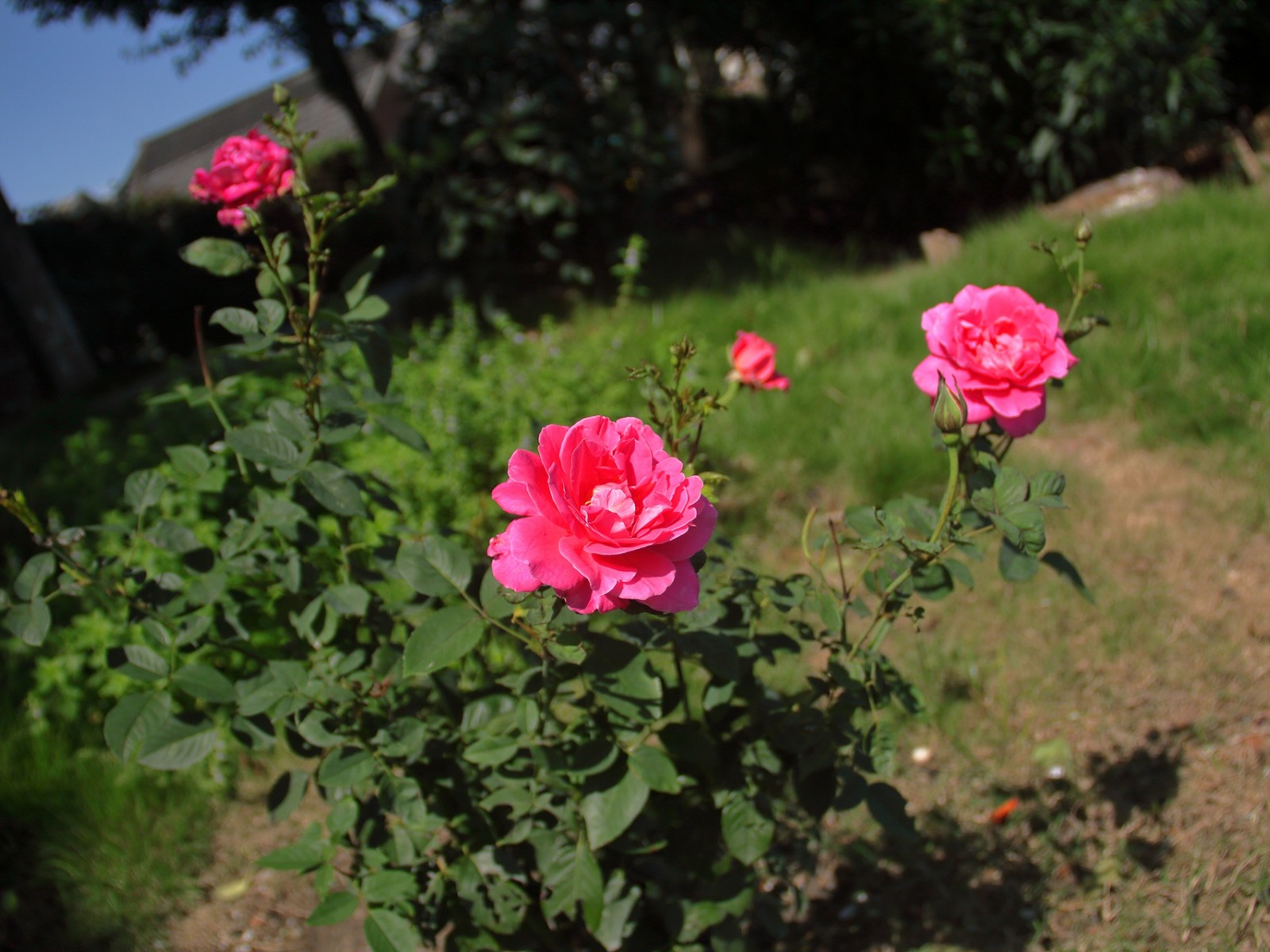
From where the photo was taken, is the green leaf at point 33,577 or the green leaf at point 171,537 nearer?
the green leaf at point 33,577

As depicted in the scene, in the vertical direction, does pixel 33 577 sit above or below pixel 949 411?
above

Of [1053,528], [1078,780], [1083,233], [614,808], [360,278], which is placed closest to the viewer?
[614,808]

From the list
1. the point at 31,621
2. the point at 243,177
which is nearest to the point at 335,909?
the point at 31,621

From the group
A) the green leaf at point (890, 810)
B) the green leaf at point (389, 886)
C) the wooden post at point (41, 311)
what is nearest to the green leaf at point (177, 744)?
the green leaf at point (389, 886)

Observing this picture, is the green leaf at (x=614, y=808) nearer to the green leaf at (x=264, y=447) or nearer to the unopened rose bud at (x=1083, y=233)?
the green leaf at (x=264, y=447)

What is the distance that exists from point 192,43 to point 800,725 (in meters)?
6.69

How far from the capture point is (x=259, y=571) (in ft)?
4.29


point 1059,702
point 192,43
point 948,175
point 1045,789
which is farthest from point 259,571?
point 192,43

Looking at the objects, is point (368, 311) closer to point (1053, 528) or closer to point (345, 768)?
point (345, 768)

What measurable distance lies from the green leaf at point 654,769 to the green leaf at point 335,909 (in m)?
0.41

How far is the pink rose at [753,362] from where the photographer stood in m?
1.29

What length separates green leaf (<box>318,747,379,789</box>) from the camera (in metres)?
1.11

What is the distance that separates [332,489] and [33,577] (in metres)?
0.38

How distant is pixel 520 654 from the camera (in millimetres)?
1305
